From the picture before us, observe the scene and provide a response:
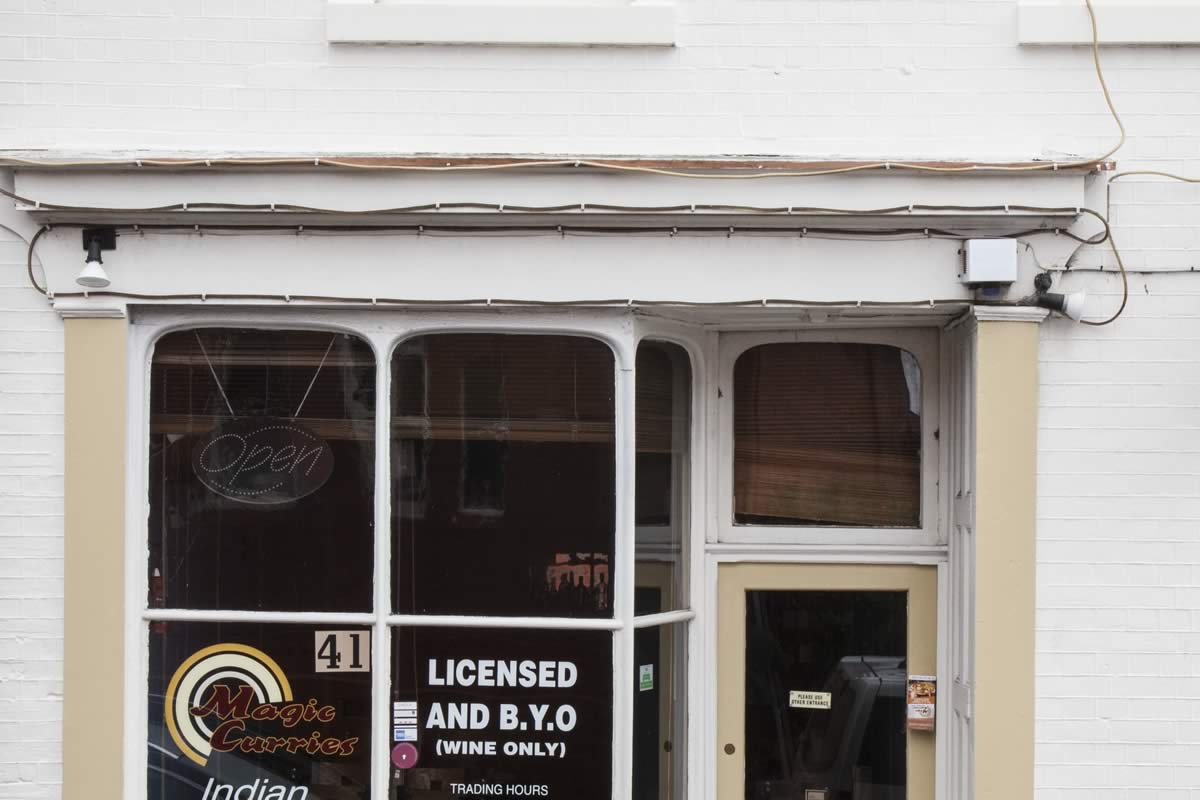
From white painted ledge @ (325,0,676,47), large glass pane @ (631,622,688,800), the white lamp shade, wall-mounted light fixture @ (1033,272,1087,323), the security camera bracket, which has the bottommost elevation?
large glass pane @ (631,622,688,800)

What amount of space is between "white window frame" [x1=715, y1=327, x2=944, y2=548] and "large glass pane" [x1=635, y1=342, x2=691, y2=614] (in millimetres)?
168

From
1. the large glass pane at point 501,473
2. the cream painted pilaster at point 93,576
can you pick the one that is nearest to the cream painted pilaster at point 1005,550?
the large glass pane at point 501,473

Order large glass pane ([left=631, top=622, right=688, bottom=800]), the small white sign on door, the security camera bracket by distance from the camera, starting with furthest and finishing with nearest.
A: the small white sign on door
large glass pane ([left=631, top=622, right=688, bottom=800])
the security camera bracket

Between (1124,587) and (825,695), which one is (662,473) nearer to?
(825,695)

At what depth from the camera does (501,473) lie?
204 inches

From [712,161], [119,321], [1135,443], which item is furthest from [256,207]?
[1135,443]

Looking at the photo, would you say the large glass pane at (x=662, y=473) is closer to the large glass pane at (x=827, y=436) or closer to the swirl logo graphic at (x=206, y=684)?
the large glass pane at (x=827, y=436)

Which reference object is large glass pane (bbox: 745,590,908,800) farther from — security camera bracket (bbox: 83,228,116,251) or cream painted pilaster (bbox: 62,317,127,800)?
security camera bracket (bbox: 83,228,116,251)

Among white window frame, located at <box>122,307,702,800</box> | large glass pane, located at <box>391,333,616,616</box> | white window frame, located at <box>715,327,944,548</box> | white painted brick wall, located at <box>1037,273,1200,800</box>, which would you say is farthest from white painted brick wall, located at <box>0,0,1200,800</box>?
large glass pane, located at <box>391,333,616,616</box>

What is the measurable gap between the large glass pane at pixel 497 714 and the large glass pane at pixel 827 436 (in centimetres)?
105

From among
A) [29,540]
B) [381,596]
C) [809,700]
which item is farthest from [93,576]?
[809,700]

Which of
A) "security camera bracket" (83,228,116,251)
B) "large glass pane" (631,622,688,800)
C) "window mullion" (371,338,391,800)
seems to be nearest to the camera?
"security camera bracket" (83,228,116,251)

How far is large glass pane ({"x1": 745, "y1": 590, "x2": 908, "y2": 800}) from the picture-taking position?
557cm

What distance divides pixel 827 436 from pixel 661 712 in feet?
4.53
